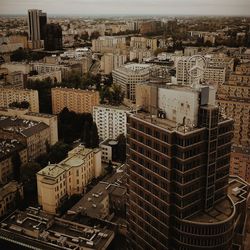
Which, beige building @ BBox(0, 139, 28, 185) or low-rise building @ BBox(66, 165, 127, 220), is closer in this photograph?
low-rise building @ BBox(66, 165, 127, 220)

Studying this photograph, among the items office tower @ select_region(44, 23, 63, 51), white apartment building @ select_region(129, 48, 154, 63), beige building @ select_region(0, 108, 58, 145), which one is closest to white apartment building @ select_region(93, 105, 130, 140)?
beige building @ select_region(0, 108, 58, 145)

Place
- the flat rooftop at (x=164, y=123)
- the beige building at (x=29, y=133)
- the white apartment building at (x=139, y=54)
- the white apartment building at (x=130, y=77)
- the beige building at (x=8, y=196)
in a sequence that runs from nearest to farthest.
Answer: the flat rooftop at (x=164, y=123), the beige building at (x=8, y=196), the beige building at (x=29, y=133), the white apartment building at (x=130, y=77), the white apartment building at (x=139, y=54)

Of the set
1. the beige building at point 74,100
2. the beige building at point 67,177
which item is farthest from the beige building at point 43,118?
the beige building at point 74,100

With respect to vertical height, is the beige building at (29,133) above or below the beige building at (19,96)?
below

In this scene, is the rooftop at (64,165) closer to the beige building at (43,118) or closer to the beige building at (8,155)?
the beige building at (8,155)

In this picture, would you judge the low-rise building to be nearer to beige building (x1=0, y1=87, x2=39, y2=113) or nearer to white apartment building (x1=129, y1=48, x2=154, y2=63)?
beige building (x1=0, y1=87, x2=39, y2=113)

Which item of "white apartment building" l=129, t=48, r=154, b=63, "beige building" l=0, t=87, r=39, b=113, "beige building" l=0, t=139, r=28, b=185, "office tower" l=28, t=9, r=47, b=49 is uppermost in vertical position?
"office tower" l=28, t=9, r=47, b=49

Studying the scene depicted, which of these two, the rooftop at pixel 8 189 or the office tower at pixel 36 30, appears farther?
the office tower at pixel 36 30
